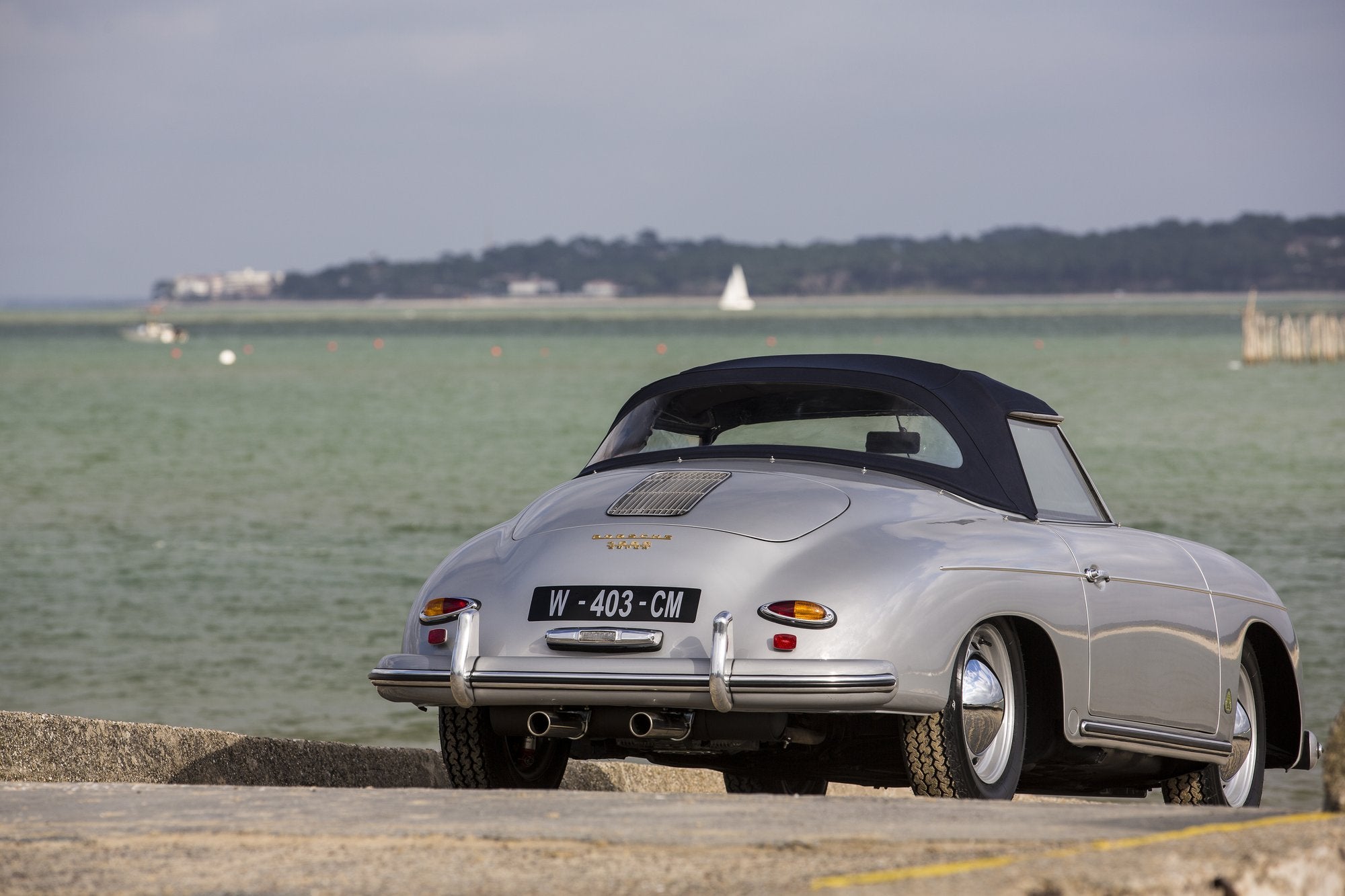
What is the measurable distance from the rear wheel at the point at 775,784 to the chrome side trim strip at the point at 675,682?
2513mm

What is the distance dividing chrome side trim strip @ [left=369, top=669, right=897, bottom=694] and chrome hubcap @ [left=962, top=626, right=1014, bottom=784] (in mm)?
497

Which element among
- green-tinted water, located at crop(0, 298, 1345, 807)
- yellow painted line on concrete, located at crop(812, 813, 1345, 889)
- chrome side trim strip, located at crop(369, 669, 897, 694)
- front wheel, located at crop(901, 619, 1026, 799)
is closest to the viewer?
yellow painted line on concrete, located at crop(812, 813, 1345, 889)

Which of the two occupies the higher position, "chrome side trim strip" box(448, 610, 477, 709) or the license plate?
the license plate

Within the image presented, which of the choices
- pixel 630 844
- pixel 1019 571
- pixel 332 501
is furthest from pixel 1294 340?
pixel 630 844

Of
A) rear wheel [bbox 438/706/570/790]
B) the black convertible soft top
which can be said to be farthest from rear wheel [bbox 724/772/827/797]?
the black convertible soft top

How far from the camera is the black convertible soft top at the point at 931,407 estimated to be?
6.41 metres

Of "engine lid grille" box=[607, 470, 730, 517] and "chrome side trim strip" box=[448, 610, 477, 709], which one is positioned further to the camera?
"engine lid grille" box=[607, 470, 730, 517]

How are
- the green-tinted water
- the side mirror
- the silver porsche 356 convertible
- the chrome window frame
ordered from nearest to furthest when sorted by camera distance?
1. the silver porsche 356 convertible
2. the side mirror
3. the chrome window frame
4. the green-tinted water

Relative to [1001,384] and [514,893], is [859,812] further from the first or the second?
[1001,384]

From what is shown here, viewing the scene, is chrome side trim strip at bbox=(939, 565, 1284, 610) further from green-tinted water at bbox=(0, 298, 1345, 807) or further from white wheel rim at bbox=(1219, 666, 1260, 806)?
green-tinted water at bbox=(0, 298, 1345, 807)

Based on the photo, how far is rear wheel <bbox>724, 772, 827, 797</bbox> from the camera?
315 inches

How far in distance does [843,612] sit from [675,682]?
1.79 feet

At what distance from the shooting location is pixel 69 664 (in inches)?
651

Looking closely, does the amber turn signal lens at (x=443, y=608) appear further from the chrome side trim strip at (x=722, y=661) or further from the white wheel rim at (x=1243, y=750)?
the white wheel rim at (x=1243, y=750)
